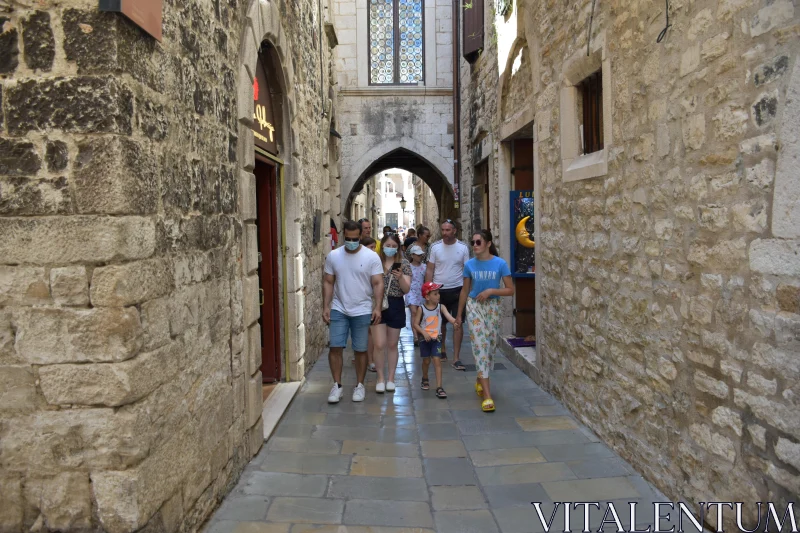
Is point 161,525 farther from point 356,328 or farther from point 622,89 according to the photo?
point 622,89

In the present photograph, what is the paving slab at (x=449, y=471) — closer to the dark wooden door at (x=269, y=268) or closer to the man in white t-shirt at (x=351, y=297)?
the man in white t-shirt at (x=351, y=297)

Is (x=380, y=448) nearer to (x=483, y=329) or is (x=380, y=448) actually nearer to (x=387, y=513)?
(x=387, y=513)

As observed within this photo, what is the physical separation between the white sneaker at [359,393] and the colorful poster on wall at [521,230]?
293cm

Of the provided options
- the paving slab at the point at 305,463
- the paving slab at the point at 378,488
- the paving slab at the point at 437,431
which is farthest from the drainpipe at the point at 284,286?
the paving slab at the point at 378,488

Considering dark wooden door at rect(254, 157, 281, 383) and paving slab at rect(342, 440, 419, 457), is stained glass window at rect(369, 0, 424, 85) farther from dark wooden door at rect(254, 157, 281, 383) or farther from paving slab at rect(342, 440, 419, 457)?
paving slab at rect(342, 440, 419, 457)

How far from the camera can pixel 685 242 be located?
3244mm

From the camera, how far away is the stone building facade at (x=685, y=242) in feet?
8.40

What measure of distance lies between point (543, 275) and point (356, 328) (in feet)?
6.07

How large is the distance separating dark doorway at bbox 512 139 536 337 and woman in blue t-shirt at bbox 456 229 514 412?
2584 millimetres

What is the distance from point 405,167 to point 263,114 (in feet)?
41.9

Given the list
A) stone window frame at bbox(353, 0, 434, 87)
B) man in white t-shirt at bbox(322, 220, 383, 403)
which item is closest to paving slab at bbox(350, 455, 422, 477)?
man in white t-shirt at bbox(322, 220, 383, 403)

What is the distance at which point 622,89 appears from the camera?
3.98 metres

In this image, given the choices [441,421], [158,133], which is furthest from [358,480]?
[158,133]

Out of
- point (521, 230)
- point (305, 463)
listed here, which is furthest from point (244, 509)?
point (521, 230)
